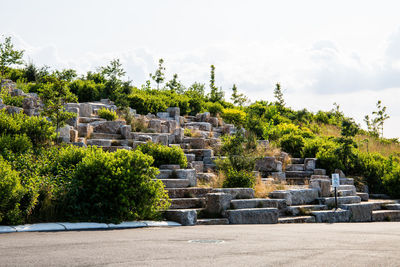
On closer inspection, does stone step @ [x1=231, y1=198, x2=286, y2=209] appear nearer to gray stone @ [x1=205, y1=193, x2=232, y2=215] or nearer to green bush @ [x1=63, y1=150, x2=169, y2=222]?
gray stone @ [x1=205, y1=193, x2=232, y2=215]

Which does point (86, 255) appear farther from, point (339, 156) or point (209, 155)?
point (339, 156)

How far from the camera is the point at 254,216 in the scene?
35.8 ft

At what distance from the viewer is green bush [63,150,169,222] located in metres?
9.05

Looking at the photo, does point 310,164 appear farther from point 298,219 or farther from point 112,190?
point 112,190

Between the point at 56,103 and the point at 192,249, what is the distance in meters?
9.15

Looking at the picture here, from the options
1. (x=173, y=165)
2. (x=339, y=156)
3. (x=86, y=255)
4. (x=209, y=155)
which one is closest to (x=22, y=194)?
(x=86, y=255)

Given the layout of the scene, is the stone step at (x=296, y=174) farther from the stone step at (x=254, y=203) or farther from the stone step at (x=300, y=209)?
the stone step at (x=254, y=203)

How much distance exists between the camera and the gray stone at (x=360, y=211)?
13.2m

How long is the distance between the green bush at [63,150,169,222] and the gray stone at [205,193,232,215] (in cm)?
150

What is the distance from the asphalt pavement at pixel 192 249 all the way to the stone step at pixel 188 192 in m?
→ 3.22

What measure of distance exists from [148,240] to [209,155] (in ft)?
32.0

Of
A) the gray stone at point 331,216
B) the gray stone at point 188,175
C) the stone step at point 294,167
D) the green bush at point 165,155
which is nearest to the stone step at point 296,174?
the stone step at point 294,167

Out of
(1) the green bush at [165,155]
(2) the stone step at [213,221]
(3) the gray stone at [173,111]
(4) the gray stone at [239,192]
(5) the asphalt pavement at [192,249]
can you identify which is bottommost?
(2) the stone step at [213,221]

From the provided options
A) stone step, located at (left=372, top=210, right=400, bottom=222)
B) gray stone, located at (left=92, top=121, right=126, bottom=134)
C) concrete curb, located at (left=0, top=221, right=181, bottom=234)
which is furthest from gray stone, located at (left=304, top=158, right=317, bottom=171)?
concrete curb, located at (left=0, top=221, right=181, bottom=234)
